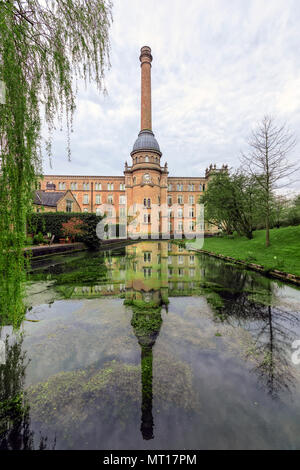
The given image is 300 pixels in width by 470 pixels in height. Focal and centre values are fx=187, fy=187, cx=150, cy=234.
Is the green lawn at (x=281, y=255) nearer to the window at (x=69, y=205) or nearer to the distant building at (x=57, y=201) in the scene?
the distant building at (x=57, y=201)

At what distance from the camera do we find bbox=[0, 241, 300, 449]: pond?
1614 mm

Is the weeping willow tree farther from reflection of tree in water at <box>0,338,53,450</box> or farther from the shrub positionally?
the shrub

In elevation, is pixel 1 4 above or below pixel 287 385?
above

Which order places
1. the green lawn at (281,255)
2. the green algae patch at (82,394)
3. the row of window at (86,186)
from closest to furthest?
the green algae patch at (82,394), the green lawn at (281,255), the row of window at (86,186)

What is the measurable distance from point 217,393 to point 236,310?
251 cm

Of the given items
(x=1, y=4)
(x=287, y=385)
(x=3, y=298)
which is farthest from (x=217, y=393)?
(x=1, y=4)

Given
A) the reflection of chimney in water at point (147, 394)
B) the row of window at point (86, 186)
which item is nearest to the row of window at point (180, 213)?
the row of window at point (86, 186)

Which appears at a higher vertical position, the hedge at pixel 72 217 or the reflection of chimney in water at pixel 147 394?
the hedge at pixel 72 217

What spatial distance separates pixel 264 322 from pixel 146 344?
238 cm

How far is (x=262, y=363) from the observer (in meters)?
2.49

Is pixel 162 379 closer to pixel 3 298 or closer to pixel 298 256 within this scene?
pixel 3 298

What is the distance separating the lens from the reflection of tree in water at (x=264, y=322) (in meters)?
2.31

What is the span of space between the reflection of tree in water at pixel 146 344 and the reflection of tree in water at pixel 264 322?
133 centimetres
